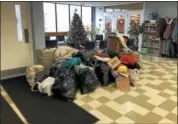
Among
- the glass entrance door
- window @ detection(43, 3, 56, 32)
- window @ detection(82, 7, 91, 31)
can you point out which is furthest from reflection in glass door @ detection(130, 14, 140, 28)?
window @ detection(43, 3, 56, 32)

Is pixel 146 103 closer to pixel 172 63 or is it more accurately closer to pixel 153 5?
pixel 172 63

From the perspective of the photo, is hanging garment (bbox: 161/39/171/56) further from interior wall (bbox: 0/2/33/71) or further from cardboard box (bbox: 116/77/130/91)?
interior wall (bbox: 0/2/33/71)

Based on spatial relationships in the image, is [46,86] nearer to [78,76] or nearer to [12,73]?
[78,76]

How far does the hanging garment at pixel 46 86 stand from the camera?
3.32m

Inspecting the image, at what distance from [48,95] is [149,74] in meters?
2.81

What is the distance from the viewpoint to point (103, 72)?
12.3 feet

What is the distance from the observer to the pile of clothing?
3.25 metres

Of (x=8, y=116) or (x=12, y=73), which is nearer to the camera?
(x=8, y=116)

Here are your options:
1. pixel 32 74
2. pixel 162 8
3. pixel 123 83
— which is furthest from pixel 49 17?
pixel 123 83

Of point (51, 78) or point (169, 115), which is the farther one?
point (51, 78)

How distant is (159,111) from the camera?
9.12 feet

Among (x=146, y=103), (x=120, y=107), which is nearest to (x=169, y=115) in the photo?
(x=146, y=103)

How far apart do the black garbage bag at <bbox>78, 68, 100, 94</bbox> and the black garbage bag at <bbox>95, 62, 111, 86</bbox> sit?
0.34 m

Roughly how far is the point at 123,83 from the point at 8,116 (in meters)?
2.29
